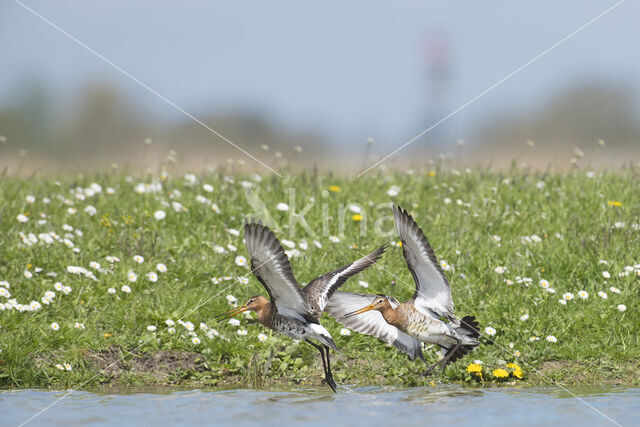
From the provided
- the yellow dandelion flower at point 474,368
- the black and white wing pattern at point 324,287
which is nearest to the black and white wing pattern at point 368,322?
the black and white wing pattern at point 324,287

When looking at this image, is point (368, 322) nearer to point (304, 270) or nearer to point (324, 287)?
point (324, 287)

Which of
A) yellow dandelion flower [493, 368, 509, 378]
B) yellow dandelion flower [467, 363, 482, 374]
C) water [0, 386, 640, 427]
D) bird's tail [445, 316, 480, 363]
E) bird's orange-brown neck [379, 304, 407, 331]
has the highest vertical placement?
bird's orange-brown neck [379, 304, 407, 331]

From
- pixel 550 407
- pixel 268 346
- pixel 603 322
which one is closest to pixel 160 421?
pixel 268 346

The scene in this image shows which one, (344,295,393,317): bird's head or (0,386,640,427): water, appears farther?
(344,295,393,317): bird's head

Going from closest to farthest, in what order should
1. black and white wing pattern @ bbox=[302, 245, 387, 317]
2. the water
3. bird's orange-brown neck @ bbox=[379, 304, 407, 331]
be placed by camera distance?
the water, black and white wing pattern @ bbox=[302, 245, 387, 317], bird's orange-brown neck @ bbox=[379, 304, 407, 331]

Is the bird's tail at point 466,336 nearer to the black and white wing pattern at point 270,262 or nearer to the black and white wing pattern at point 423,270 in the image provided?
the black and white wing pattern at point 423,270

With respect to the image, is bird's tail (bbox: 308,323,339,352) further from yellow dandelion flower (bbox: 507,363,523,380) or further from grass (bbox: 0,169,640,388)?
yellow dandelion flower (bbox: 507,363,523,380)

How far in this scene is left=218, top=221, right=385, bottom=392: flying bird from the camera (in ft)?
18.1

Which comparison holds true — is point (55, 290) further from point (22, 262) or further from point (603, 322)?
point (603, 322)

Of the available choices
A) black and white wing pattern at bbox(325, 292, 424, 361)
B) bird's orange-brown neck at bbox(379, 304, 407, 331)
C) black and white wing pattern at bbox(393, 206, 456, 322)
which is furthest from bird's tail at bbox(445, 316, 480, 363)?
bird's orange-brown neck at bbox(379, 304, 407, 331)

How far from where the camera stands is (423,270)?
245 inches

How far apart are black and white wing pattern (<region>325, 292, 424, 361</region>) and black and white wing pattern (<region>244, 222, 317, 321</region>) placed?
29.8 inches

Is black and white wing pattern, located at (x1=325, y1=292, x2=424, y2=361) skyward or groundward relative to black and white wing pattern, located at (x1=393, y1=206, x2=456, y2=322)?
groundward

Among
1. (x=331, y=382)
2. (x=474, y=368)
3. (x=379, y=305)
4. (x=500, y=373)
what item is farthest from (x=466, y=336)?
(x=331, y=382)
